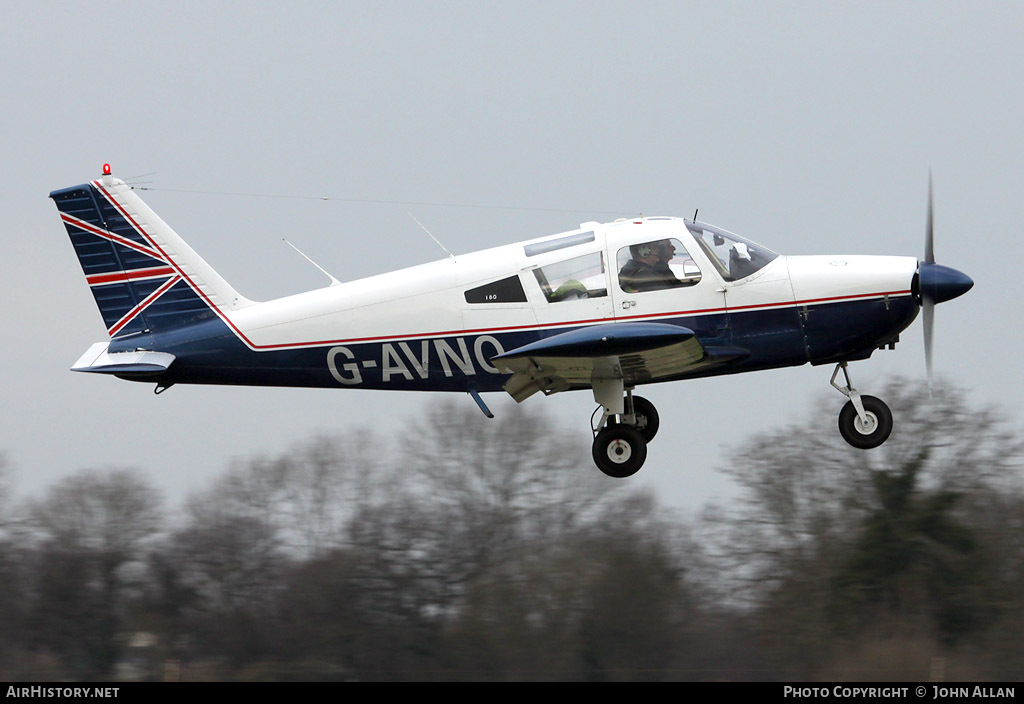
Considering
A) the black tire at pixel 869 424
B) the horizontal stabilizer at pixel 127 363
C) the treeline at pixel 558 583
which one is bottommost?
the treeline at pixel 558 583

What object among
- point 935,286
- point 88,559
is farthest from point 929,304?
point 88,559

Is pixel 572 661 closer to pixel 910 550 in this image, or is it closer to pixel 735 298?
pixel 910 550

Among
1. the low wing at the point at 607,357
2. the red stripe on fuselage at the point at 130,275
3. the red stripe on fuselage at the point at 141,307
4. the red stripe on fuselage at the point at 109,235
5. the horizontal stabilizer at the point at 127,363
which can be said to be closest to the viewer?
the low wing at the point at 607,357

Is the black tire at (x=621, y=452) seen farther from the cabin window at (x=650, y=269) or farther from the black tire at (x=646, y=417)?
the cabin window at (x=650, y=269)

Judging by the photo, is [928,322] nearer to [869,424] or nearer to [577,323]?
[869,424]

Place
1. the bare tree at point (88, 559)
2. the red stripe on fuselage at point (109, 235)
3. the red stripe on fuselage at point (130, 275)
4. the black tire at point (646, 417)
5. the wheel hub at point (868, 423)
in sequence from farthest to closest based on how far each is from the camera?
the bare tree at point (88, 559)
the red stripe on fuselage at point (109, 235)
the red stripe on fuselage at point (130, 275)
the black tire at point (646, 417)
the wheel hub at point (868, 423)

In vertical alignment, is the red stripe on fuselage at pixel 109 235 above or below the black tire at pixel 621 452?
above

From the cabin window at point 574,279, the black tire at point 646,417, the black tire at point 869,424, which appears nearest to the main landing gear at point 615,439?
the black tire at point 646,417

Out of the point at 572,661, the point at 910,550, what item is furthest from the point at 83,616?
the point at 910,550

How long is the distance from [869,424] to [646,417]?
254 centimetres

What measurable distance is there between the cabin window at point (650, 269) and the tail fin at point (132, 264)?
4.49 meters

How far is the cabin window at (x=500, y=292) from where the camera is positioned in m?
13.6

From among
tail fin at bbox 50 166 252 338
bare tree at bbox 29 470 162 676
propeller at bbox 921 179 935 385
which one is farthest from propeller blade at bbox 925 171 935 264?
bare tree at bbox 29 470 162 676
